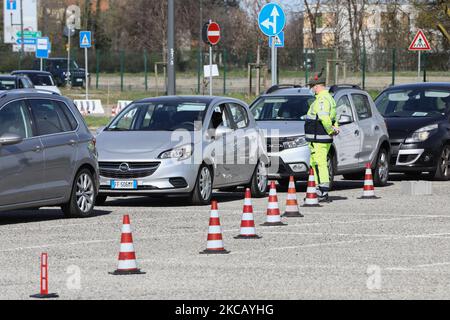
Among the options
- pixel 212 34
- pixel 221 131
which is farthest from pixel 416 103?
pixel 212 34

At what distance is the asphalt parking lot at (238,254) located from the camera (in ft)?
34.6

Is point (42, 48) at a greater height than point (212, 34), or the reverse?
point (212, 34)

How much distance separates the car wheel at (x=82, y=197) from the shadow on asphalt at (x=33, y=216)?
0.12 meters

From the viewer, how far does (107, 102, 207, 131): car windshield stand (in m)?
19.3

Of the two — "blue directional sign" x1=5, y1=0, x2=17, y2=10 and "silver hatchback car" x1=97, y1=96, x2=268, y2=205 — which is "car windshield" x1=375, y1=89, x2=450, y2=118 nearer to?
"silver hatchback car" x1=97, y1=96, x2=268, y2=205

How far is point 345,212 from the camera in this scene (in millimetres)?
17797

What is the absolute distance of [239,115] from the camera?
2031 cm

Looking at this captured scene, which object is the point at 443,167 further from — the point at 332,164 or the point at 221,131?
the point at 221,131

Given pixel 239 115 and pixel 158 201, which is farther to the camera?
pixel 239 115

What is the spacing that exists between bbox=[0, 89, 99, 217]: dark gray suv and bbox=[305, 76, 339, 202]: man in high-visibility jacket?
345cm

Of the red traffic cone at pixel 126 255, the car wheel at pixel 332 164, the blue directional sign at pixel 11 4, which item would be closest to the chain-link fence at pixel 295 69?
the blue directional sign at pixel 11 4

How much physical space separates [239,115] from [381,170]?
387 cm

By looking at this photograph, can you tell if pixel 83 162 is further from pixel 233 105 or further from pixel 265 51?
pixel 265 51

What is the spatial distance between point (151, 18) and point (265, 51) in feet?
61.3
